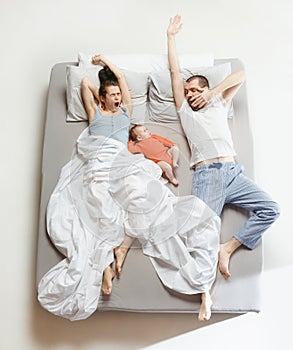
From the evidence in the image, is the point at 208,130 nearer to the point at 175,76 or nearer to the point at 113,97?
the point at 175,76

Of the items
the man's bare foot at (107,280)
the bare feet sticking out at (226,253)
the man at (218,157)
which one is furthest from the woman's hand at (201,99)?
the man's bare foot at (107,280)

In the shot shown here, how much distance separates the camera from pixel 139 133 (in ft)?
7.97

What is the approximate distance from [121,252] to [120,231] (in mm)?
84

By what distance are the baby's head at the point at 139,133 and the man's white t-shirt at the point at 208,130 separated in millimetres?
165

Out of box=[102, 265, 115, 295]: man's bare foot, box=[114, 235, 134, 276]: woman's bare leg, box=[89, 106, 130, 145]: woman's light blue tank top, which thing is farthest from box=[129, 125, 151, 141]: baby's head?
box=[102, 265, 115, 295]: man's bare foot

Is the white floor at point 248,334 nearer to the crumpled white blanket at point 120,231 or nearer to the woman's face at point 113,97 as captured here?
the crumpled white blanket at point 120,231

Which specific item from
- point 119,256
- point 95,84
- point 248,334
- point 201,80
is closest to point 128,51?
point 95,84

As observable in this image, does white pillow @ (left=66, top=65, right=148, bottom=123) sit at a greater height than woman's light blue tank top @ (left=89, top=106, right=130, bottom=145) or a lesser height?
greater

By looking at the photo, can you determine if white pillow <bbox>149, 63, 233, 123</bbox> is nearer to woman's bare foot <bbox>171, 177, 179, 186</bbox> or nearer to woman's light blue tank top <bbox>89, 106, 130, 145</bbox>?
woman's light blue tank top <bbox>89, 106, 130, 145</bbox>

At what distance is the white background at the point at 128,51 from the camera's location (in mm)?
2418

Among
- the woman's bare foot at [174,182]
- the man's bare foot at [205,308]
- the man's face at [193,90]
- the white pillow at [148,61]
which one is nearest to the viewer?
the man's bare foot at [205,308]

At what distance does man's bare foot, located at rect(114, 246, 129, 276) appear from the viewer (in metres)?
2.26

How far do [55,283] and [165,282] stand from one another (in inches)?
17.1

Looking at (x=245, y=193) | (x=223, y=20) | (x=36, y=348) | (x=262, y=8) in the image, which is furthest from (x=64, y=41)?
(x=36, y=348)
